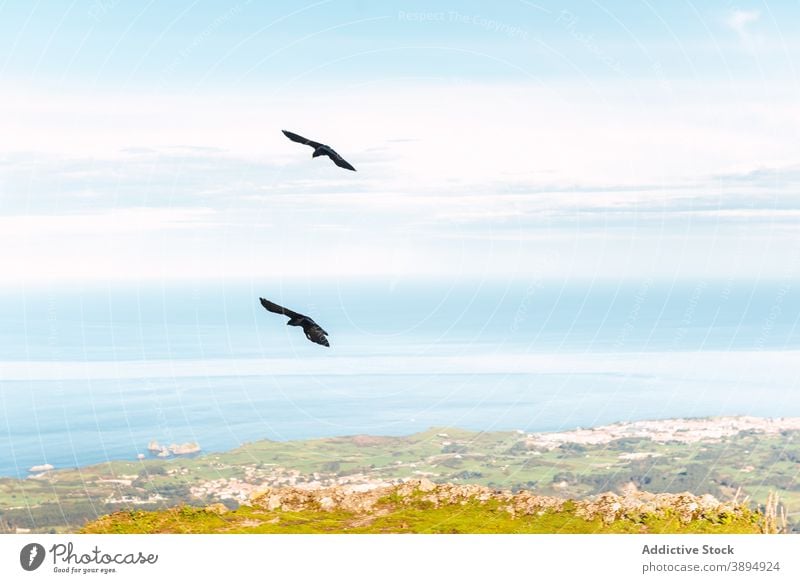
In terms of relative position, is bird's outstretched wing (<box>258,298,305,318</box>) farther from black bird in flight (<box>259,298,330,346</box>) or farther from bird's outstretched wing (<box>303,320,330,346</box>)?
bird's outstretched wing (<box>303,320,330,346</box>)

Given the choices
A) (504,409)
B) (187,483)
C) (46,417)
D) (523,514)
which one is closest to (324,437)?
(187,483)

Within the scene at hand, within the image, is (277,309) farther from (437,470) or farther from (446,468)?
(446,468)

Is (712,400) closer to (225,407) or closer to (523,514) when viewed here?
(225,407)

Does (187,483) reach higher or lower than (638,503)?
lower

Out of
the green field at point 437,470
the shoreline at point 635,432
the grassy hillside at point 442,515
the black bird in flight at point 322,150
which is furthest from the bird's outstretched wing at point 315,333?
the shoreline at point 635,432
